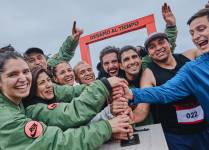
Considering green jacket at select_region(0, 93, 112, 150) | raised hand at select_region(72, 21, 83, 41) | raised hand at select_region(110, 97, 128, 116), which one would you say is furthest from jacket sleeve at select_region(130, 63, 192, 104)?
raised hand at select_region(72, 21, 83, 41)

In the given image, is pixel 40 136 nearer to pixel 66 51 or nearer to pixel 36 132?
pixel 36 132

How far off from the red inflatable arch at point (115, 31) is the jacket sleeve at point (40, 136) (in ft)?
16.7

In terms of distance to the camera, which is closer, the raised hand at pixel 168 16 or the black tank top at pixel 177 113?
the black tank top at pixel 177 113

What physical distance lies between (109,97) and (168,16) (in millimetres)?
2276

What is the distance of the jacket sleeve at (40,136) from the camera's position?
1.50 m

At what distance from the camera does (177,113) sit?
107 inches

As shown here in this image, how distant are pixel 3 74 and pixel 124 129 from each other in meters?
0.81

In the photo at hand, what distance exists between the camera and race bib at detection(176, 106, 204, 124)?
264 centimetres

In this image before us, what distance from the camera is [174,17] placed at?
3809 mm

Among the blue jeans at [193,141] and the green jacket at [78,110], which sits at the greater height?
the green jacket at [78,110]

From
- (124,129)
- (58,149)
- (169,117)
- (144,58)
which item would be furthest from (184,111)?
(58,149)

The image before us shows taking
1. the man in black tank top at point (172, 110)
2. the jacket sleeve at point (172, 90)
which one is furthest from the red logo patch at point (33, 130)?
the man in black tank top at point (172, 110)

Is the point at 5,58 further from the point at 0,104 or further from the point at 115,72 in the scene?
the point at 115,72

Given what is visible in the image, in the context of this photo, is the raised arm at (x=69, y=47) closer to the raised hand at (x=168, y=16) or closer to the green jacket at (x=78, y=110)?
the raised hand at (x=168, y=16)
